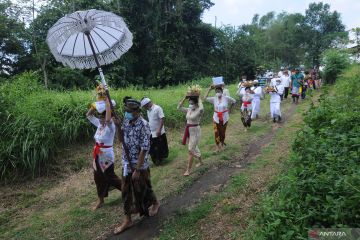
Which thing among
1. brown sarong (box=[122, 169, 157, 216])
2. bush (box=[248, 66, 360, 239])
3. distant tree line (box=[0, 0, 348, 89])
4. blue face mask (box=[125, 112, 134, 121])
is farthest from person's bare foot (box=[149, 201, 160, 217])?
distant tree line (box=[0, 0, 348, 89])

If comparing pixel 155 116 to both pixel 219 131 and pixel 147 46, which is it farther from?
pixel 147 46

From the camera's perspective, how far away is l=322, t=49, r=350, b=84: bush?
19261 millimetres

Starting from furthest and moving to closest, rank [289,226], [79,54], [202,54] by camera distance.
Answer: [202,54] < [79,54] < [289,226]

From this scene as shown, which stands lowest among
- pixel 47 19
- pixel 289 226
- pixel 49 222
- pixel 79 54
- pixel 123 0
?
pixel 49 222

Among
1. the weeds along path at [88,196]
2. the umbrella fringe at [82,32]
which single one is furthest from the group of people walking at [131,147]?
the umbrella fringe at [82,32]

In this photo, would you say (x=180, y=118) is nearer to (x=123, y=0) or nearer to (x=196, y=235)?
(x=196, y=235)

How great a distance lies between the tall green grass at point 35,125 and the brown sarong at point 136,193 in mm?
3377

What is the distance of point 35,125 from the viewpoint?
A: 741 cm

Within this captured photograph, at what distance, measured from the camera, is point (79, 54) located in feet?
15.7

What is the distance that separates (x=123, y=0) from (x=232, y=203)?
2062cm

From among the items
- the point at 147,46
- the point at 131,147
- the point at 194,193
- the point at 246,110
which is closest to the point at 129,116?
the point at 131,147

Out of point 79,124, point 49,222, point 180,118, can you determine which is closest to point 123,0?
point 180,118

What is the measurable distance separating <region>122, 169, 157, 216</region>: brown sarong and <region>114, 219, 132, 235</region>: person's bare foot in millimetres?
133

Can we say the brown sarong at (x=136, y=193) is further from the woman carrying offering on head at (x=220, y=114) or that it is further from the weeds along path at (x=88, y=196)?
the woman carrying offering on head at (x=220, y=114)
